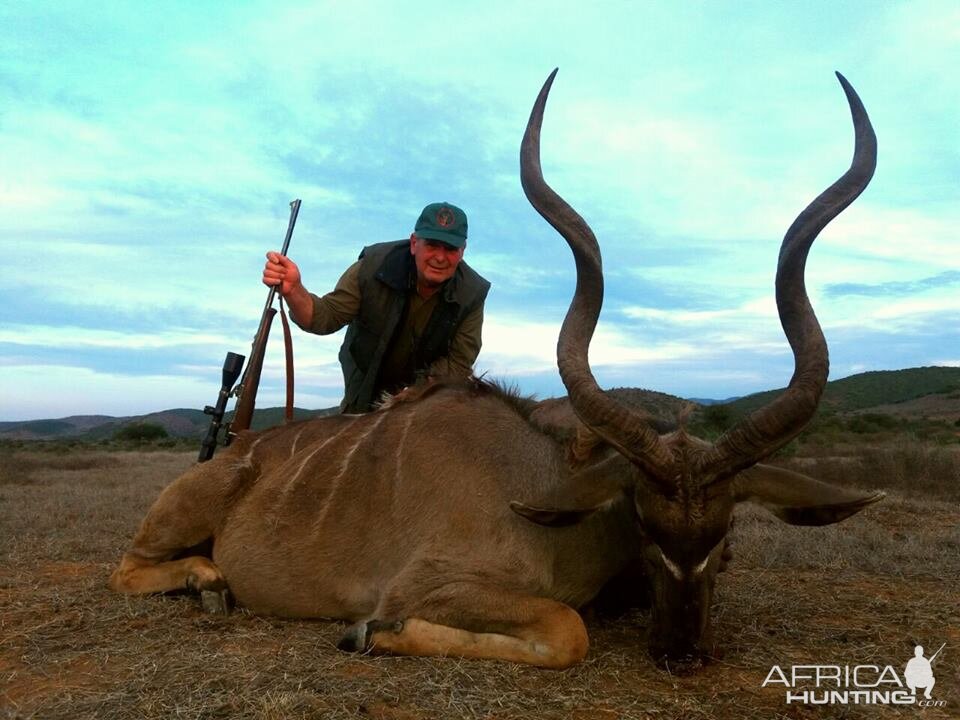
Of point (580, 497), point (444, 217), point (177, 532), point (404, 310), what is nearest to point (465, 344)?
point (404, 310)

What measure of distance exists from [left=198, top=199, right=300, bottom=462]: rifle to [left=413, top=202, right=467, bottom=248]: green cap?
3.70ft

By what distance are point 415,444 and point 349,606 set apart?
887 millimetres

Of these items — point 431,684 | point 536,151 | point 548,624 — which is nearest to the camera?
point 431,684

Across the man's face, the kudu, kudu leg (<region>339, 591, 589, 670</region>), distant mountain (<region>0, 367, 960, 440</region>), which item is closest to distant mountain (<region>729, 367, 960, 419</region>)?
distant mountain (<region>0, 367, 960, 440</region>)

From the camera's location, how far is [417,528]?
4121mm

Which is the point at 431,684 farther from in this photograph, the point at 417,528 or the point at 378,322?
the point at 378,322

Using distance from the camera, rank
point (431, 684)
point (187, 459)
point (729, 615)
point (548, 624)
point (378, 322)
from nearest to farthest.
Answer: point (431, 684)
point (548, 624)
point (729, 615)
point (378, 322)
point (187, 459)

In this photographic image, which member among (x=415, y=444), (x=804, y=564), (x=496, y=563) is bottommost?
(x=804, y=564)

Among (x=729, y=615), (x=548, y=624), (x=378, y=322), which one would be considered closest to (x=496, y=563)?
(x=548, y=624)

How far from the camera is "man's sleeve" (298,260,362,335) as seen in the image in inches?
244

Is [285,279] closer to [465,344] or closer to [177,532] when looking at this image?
[465,344]

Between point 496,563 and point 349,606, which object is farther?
point 349,606

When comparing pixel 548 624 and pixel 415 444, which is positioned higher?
pixel 415 444

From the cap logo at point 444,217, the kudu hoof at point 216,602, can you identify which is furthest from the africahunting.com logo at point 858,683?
the cap logo at point 444,217
